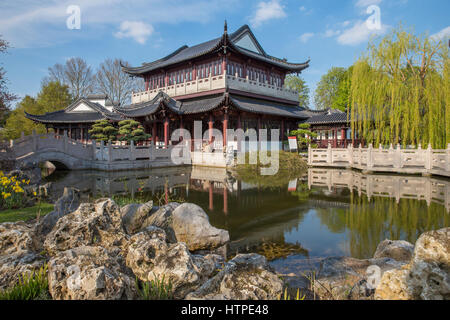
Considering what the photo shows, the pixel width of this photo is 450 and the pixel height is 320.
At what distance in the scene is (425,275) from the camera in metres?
2.29

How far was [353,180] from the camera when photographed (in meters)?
13.1

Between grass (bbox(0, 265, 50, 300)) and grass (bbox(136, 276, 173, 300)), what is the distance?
0.85 m

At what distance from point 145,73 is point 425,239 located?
27.9 m

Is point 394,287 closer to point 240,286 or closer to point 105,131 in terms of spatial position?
point 240,286

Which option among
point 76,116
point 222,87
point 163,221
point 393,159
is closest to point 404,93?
point 393,159

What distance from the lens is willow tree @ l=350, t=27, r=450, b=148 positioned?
546 inches

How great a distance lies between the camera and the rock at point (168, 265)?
3088 millimetres

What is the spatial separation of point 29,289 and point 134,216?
2.47 m

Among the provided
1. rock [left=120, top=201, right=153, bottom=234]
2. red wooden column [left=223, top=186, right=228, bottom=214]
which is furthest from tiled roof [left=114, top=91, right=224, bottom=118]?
rock [left=120, top=201, right=153, bottom=234]

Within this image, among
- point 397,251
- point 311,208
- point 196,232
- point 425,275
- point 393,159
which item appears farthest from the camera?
point 393,159

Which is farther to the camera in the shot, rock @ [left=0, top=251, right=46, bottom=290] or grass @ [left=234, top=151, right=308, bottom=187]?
grass @ [left=234, top=151, right=308, bottom=187]

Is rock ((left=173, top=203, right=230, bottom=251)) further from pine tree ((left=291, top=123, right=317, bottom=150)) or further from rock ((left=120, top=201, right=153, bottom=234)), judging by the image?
pine tree ((left=291, top=123, right=317, bottom=150))

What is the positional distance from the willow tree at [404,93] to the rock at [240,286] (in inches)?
564
